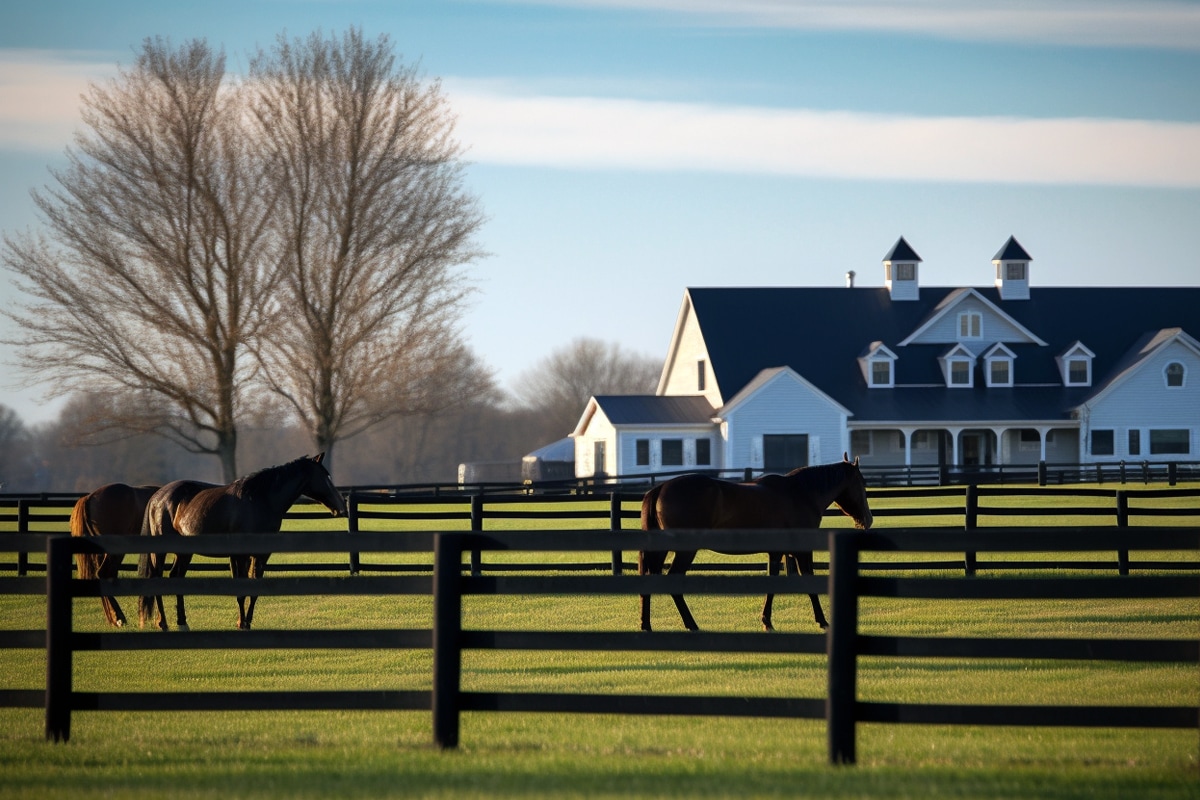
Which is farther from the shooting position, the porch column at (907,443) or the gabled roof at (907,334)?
the gabled roof at (907,334)

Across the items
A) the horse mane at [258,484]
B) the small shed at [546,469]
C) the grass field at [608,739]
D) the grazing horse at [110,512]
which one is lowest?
the grass field at [608,739]

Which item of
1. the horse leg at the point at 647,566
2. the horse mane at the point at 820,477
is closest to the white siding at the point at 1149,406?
the horse mane at the point at 820,477

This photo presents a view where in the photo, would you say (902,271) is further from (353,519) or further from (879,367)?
(353,519)

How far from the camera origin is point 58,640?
7496mm

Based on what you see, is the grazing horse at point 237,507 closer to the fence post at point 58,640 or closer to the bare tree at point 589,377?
the fence post at point 58,640

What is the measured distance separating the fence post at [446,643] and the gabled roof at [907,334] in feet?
147

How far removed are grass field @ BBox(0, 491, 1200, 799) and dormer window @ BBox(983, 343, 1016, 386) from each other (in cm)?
4036

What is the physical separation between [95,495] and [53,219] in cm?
3143

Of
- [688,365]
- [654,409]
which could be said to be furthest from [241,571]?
[688,365]

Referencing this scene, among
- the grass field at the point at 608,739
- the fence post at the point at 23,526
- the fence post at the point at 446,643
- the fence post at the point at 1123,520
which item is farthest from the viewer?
the fence post at the point at 23,526

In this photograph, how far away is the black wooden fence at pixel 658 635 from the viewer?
6.65m

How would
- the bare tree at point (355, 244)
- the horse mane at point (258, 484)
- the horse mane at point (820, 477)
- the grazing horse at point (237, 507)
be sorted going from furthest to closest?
the bare tree at point (355, 244)
the horse mane at point (258, 484)
the grazing horse at point (237, 507)
the horse mane at point (820, 477)

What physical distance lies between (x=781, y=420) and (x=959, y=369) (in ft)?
28.7

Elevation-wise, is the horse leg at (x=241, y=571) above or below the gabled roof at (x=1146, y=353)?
below
